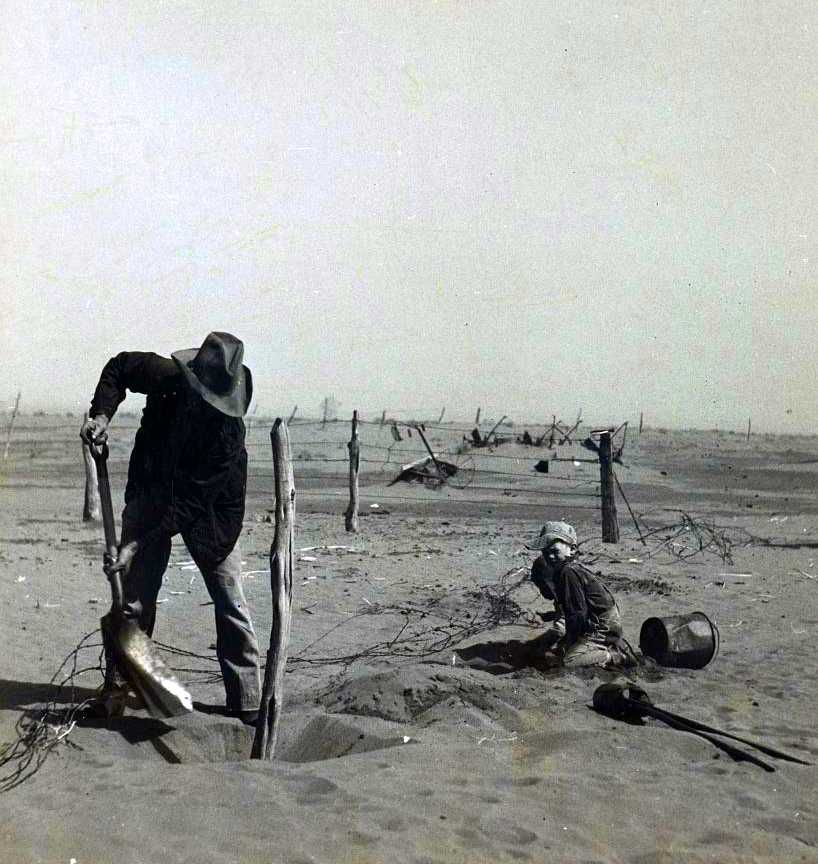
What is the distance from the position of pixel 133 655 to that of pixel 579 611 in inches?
105

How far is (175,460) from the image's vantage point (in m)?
4.49

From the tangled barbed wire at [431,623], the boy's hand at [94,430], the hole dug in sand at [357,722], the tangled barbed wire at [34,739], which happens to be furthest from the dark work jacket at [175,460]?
the tangled barbed wire at [431,623]

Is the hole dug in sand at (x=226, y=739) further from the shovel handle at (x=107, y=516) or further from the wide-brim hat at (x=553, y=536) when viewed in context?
the wide-brim hat at (x=553, y=536)

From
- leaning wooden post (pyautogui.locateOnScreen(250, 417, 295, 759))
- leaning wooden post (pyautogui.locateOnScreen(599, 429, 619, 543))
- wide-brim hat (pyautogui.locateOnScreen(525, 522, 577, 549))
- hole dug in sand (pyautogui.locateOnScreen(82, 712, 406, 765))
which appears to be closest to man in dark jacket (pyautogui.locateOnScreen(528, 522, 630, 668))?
wide-brim hat (pyautogui.locateOnScreen(525, 522, 577, 549))

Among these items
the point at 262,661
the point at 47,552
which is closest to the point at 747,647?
the point at 262,661

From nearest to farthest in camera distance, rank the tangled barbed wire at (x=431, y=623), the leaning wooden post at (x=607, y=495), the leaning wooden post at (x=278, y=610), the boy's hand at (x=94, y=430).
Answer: the boy's hand at (x=94, y=430) → the leaning wooden post at (x=278, y=610) → the tangled barbed wire at (x=431, y=623) → the leaning wooden post at (x=607, y=495)

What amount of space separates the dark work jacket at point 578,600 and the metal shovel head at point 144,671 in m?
2.37

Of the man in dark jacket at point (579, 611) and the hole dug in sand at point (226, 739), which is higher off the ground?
the man in dark jacket at point (579, 611)

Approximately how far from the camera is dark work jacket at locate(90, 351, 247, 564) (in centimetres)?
445

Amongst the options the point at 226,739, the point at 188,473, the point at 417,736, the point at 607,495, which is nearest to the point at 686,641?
the point at 417,736

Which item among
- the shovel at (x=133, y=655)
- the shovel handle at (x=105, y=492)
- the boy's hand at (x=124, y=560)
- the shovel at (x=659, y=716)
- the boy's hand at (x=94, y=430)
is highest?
the boy's hand at (x=94, y=430)

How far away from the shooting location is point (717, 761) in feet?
13.5

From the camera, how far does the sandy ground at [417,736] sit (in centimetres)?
331

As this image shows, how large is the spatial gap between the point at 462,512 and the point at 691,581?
621 cm
